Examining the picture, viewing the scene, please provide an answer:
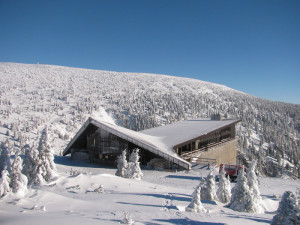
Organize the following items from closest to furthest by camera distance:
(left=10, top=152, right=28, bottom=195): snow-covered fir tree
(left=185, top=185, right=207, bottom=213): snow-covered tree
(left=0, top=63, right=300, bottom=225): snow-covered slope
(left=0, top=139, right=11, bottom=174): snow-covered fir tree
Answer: (left=0, top=63, right=300, bottom=225): snow-covered slope → (left=185, top=185, right=207, bottom=213): snow-covered tree → (left=10, top=152, right=28, bottom=195): snow-covered fir tree → (left=0, top=139, right=11, bottom=174): snow-covered fir tree

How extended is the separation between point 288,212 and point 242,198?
13.7 feet

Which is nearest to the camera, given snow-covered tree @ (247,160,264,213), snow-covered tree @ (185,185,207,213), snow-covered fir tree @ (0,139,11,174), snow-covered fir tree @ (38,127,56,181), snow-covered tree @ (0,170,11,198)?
snow-covered tree @ (185,185,207,213)

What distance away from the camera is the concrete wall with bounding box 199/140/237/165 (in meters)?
33.1

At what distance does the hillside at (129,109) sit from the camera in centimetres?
6218

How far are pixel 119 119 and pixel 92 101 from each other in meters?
15.0

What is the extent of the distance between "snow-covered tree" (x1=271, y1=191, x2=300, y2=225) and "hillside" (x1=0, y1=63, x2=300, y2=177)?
31416 millimetres

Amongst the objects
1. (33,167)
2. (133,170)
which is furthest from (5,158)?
(133,170)

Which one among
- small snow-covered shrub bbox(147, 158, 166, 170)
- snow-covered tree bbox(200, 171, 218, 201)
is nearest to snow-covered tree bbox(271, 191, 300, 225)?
snow-covered tree bbox(200, 171, 218, 201)

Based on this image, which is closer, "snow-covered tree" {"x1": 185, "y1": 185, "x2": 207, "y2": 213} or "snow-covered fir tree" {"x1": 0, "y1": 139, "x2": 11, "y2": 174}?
"snow-covered tree" {"x1": 185, "y1": 185, "x2": 207, "y2": 213}

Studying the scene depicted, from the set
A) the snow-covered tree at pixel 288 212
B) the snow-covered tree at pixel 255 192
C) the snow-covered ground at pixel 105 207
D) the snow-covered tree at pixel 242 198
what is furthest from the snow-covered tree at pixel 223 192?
the snow-covered tree at pixel 288 212

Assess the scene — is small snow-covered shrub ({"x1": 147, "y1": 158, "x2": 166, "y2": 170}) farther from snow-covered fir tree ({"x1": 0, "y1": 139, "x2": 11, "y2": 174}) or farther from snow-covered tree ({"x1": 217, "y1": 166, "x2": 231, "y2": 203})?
snow-covered fir tree ({"x1": 0, "y1": 139, "x2": 11, "y2": 174})

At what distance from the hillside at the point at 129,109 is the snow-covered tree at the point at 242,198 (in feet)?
90.6

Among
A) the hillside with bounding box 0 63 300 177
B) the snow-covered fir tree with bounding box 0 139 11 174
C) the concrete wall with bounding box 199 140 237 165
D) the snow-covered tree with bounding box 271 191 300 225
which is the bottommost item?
the concrete wall with bounding box 199 140 237 165

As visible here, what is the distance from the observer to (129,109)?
90.7 meters
